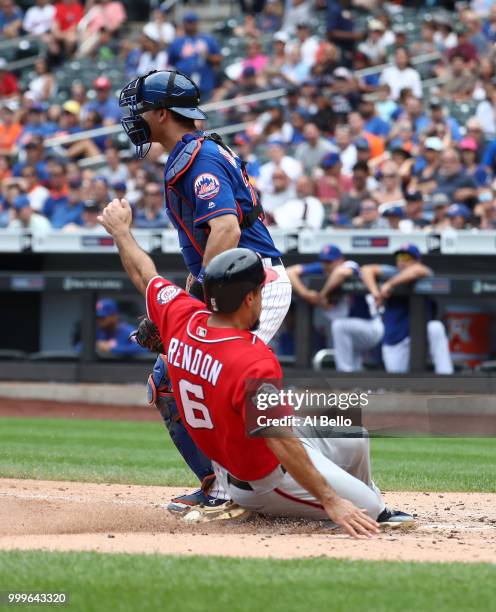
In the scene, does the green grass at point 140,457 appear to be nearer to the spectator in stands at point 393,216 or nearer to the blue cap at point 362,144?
the spectator in stands at point 393,216

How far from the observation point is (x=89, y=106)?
17.7 m

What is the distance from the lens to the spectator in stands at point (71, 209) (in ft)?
49.2

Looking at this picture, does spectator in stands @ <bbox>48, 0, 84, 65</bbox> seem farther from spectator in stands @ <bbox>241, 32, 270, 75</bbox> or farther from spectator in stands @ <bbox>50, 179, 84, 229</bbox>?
spectator in stands @ <bbox>50, 179, 84, 229</bbox>

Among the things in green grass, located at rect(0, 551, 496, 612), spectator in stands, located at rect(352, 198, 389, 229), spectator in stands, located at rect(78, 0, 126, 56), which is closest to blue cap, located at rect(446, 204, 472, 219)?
spectator in stands, located at rect(352, 198, 389, 229)

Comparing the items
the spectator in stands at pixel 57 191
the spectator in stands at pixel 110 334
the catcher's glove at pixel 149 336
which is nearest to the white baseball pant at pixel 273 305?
the catcher's glove at pixel 149 336

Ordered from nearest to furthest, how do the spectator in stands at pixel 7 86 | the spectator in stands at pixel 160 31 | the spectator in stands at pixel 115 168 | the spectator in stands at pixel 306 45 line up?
the spectator in stands at pixel 115 168, the spectator in stands at pixel 306 45, the spectator in stands at pixel 160 31, the spectator in stands at pixel 7 86

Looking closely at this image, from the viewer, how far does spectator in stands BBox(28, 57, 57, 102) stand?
18.8 meters

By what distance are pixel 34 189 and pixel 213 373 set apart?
1108cm

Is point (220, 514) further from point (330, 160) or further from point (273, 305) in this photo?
point (330, 160)

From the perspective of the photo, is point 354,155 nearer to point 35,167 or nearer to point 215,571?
point 35,167

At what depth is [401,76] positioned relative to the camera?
15422mm

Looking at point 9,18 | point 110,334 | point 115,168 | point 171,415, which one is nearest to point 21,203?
point 115,168

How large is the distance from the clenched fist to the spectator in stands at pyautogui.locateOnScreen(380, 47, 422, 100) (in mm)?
10272

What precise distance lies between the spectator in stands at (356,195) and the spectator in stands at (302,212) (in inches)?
9.6
